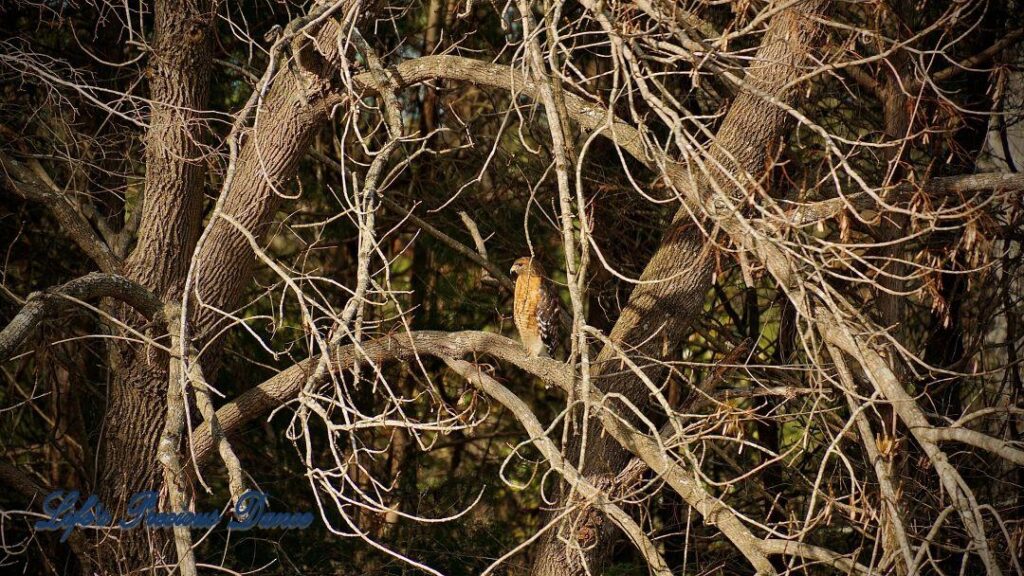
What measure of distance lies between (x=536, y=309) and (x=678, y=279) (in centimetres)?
74

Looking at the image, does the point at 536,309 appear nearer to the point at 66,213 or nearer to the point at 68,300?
the point at 68,300

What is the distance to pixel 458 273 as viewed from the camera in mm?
5574

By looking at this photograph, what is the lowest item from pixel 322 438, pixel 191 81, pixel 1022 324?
pixel 322 438

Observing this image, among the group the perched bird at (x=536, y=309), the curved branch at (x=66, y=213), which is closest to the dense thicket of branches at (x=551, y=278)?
the curved branch at (x=66, y=213)

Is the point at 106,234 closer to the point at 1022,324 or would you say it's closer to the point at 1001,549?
the point at 1001,549

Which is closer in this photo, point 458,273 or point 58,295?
point 58,295

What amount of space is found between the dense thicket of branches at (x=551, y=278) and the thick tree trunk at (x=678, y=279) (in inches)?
0.6

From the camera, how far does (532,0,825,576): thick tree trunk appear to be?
3.35 metres

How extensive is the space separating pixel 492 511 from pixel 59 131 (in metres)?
3.08

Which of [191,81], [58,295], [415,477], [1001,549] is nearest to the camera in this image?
[1001,549]

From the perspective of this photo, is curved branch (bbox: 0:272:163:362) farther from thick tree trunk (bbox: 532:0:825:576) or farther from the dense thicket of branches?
thick tree trunk (bbox: 532:0:825:576)

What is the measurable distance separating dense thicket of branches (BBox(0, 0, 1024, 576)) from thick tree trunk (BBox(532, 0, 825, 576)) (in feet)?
0.05

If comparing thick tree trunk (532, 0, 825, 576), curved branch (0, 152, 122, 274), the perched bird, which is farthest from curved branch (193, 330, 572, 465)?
curved branch (0, 152, 122, 274)

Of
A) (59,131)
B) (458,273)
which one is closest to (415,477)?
(458,273)
